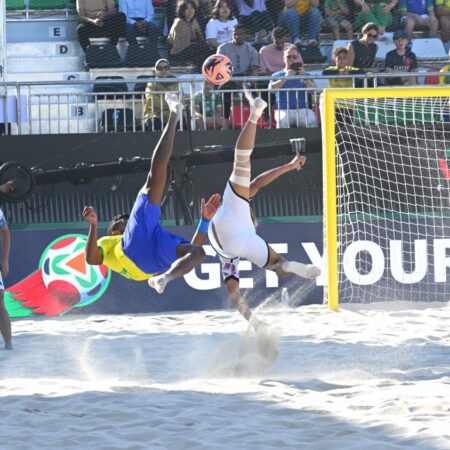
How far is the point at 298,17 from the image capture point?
14.9m

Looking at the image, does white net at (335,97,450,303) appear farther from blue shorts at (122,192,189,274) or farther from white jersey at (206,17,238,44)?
blue shorts at (122,192,189,274)

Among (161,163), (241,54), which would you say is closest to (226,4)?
(241,54)

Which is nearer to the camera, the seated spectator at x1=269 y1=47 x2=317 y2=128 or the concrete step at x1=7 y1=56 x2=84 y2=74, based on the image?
the seated spectator at x1=269 y1=47 x2=317 y2=128

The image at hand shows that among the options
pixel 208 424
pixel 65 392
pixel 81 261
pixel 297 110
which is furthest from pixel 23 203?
pixel 208 424

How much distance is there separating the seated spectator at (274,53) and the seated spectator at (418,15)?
2243mm

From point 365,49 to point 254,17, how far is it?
168 cm

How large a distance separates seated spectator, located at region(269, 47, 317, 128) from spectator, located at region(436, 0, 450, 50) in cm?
320

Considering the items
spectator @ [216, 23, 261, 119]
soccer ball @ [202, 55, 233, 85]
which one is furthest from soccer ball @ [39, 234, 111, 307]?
spectator @ [216, 23, 261, 119]

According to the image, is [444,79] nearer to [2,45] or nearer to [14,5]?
[2,45]

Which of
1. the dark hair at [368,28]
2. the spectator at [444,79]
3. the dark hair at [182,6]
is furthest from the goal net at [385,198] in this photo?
the dark hair at [182,6]

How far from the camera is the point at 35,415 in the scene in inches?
270

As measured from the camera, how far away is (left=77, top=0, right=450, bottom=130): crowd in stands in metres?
13.3

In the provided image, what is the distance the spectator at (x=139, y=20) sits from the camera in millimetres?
14625

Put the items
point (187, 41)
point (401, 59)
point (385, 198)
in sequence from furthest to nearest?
point (187, 41), point (401, 59), point (385, 198)
